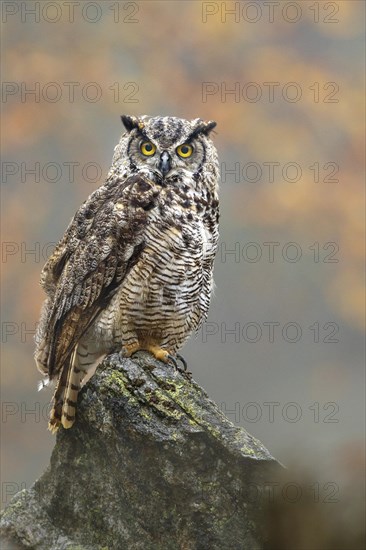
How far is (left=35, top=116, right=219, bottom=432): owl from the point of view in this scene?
2.76 m

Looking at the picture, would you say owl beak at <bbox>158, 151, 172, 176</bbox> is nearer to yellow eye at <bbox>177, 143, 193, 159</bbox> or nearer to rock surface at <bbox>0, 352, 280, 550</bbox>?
yellow eye at <bbox>177, 143, 193, 159</bbox>

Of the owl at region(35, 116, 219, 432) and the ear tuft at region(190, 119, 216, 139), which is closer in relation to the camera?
the owl at region(35, 116, 219, 432)

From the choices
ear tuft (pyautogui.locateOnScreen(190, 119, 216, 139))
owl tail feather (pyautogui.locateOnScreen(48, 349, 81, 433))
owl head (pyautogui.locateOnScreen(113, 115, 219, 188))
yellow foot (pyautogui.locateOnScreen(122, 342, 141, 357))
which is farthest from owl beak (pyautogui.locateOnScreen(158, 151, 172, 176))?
owl tail feather (pyautogui.locateOnScreen(48, 349, 81, 433))

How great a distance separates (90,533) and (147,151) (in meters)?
1.32

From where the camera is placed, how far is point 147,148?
286cm

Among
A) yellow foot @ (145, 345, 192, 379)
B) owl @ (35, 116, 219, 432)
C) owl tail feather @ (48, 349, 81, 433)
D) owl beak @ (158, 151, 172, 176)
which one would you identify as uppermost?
owl beak @ (158, 151, 172, 176)

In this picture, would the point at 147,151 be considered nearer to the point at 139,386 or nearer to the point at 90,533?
the point at 139,386

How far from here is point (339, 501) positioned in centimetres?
162

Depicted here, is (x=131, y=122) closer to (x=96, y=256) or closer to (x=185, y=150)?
(x=185, y=150)

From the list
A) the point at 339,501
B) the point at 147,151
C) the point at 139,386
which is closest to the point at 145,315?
the point at 139,386

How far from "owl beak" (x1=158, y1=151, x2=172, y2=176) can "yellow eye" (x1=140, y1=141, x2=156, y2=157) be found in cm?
5

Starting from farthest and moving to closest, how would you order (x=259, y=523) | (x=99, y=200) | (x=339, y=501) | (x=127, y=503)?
1. (x=99, y=200)
2. (x=127, y=503)
3. (x=259, y=523)
4. (x=339, y=501)

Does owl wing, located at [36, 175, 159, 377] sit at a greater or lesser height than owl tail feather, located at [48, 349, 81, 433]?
greater

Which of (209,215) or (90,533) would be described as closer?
(90,533)
